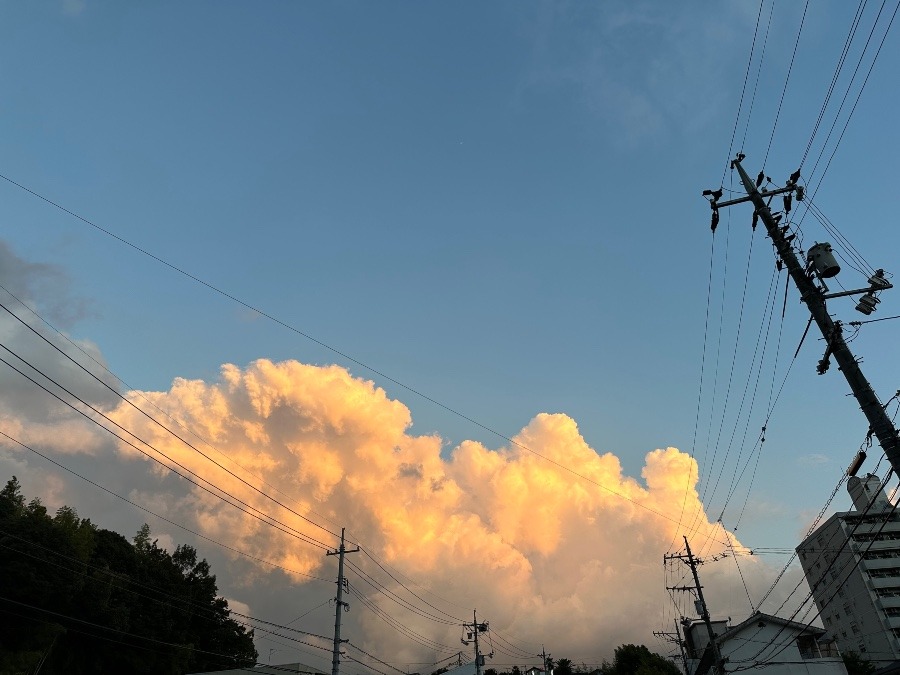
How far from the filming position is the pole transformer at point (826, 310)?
43.8 feet

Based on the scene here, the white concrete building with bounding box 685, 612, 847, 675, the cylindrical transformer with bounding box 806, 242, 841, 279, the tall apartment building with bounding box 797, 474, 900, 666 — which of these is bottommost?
the white concrete building with bounding box 685, 612, 847, 675

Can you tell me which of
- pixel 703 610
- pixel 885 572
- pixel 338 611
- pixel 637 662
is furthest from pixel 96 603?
pixel 885 572

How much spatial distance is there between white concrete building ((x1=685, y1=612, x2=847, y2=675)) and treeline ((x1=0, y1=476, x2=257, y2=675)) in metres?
51.4

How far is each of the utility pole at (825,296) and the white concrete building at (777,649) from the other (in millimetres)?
47265

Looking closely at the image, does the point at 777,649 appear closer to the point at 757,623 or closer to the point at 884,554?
the point at 757,623

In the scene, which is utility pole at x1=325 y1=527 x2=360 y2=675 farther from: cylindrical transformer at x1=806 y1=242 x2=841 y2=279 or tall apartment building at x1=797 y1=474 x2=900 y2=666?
tall apartment building at x1=797 y1=474 x2=900 y2=666

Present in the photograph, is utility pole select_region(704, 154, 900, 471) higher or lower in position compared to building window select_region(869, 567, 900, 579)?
lower

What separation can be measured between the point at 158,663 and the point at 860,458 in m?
58.3

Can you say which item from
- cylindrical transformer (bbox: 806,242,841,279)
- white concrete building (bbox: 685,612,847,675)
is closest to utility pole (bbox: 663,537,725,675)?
white concrete building (bbox: 685,612,847,675)

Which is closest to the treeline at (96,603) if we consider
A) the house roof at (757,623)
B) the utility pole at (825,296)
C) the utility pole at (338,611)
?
the utility pole at (338,611)

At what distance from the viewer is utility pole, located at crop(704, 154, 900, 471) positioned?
13.4 m

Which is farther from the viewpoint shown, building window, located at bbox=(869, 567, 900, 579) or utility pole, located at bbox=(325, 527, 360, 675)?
building window, located at bbox=(869, 567, 900, 579)

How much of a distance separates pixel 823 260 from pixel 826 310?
136 cm

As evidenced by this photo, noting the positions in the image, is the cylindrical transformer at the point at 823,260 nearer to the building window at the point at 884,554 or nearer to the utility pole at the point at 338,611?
the utility pole at the point at 338,611
